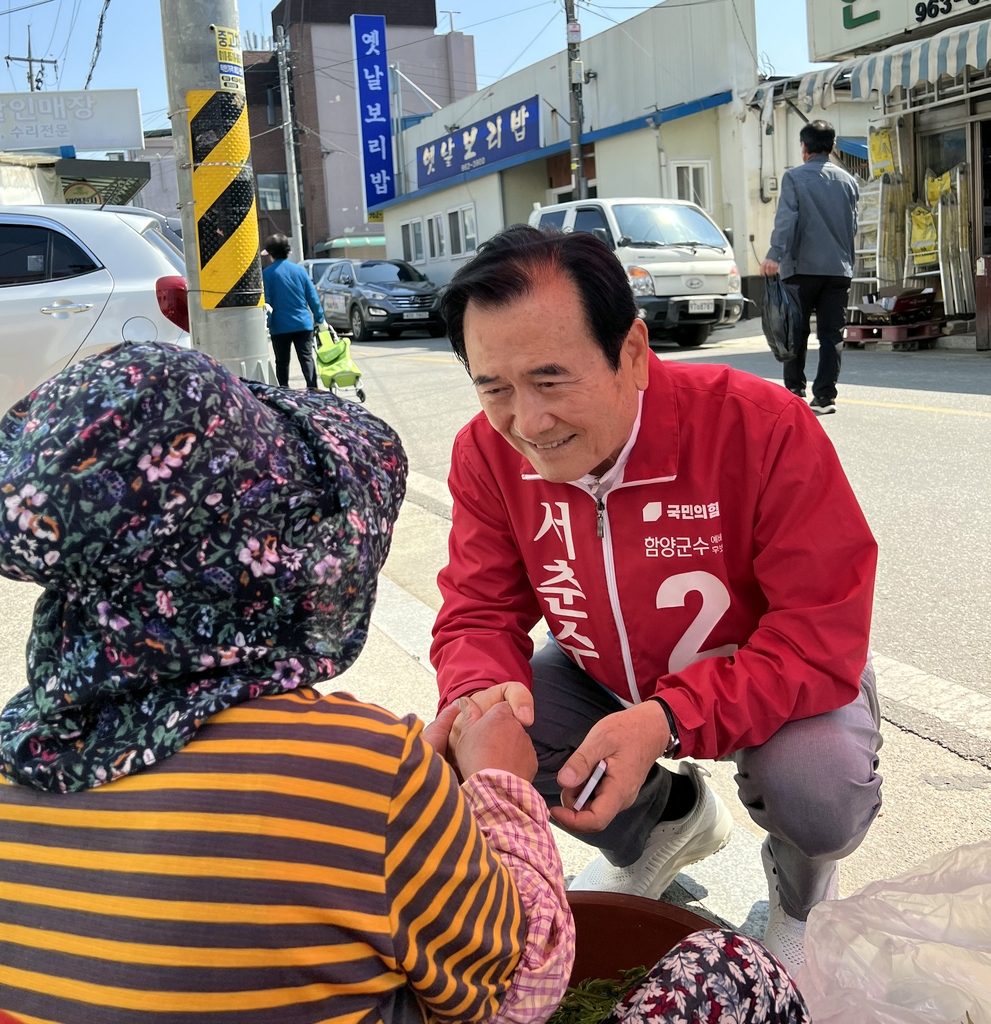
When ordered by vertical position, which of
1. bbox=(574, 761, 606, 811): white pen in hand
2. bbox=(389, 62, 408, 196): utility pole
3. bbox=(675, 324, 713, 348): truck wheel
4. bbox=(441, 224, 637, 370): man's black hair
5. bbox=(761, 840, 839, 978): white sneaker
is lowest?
bbox=(761, 840, 839, 978): white sneaker

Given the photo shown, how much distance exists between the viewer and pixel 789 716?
1.82 metres

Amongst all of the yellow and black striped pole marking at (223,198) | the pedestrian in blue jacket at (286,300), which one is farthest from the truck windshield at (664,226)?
the yellow and black striped pole marking at (223,198)

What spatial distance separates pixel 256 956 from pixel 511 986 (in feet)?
1.09

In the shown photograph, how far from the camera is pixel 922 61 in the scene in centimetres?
1077

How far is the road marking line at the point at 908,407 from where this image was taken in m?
7.02

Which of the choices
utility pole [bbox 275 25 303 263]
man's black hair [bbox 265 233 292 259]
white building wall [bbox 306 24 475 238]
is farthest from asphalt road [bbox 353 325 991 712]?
white building wall [bbox 306 24 475 238]

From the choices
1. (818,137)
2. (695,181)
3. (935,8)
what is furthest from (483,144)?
(818,137)

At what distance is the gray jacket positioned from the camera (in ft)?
25.4

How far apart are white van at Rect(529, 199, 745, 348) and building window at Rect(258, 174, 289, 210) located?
110ft

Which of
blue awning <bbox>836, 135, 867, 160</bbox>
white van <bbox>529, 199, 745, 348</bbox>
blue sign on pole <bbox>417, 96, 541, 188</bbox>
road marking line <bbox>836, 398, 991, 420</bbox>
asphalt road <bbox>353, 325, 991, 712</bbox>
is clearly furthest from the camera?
blue sign on pole <bbox>417, 96, 541, 188</bbox>

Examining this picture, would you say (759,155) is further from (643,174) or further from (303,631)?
(303,631)

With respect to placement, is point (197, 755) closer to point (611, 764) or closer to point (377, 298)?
point (611, 764)

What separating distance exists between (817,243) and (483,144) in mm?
16976

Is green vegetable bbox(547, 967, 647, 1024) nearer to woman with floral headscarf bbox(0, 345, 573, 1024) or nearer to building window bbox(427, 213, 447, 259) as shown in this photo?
woman with floral headscarf bbox(0, 345, 573, 1024)
